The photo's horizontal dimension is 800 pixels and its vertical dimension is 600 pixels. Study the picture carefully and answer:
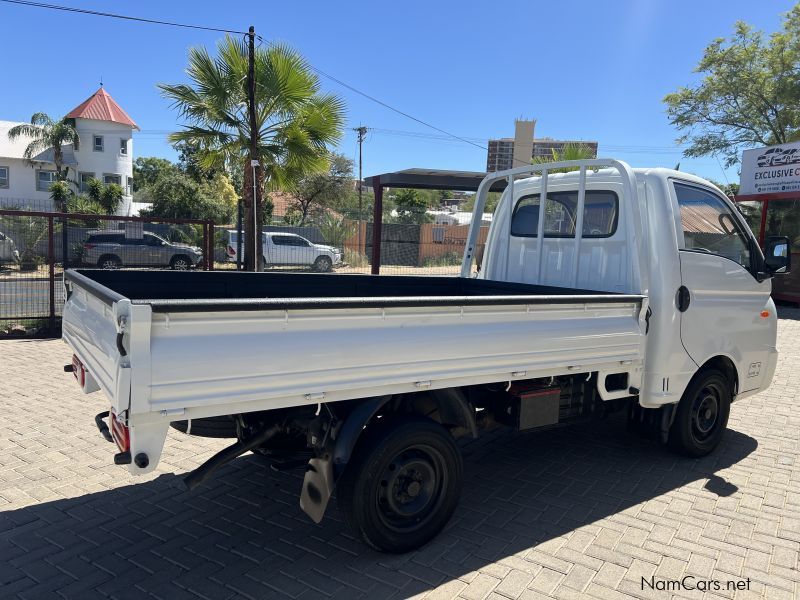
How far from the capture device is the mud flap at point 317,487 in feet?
10.3

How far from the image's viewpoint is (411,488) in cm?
344

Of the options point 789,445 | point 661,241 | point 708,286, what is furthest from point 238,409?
point 789,445

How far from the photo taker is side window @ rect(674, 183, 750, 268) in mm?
4691

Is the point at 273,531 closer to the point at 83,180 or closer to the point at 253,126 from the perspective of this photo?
the point at 253,126

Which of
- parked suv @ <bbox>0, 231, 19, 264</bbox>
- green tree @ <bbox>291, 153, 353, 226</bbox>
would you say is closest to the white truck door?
parked suv @ <bbox>0, 231, 19, 264</bbox>

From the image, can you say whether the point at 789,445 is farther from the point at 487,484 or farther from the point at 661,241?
the point at 487,484

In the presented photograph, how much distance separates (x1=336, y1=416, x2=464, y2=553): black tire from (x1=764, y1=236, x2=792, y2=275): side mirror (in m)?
3.48

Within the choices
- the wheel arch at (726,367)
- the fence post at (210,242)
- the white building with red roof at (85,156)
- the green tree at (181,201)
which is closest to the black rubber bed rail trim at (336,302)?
the wheel arch at (726,367)

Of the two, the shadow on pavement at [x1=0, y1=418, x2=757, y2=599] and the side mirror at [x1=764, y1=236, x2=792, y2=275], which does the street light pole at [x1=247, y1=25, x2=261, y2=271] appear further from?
the side mirror at [x1=764, y1=236, x2=792, y2=275]

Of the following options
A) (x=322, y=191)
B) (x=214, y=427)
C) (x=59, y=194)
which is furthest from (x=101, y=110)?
(x=214, y=427)

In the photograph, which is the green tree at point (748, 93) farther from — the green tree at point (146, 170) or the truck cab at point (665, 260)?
the green tree at point (146, 170)

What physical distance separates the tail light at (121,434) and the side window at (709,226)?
401 centimetres

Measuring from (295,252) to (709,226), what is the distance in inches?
451

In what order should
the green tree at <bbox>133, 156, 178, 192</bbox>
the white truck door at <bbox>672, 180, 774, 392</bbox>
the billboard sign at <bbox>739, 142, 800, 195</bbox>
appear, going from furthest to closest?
the green tree at <bbox>133, 156, 178, 192</bbox> < the billboard sign at <bbox>739, 142, 800, 195</bbox> < the white truck door at <bbox>672, 180, 774, 392</bbox>
